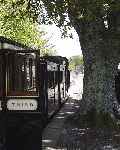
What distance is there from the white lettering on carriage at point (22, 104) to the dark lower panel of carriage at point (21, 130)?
0.57 ft

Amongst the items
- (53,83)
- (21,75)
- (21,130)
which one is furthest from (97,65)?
(21,130)

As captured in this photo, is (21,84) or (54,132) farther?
(54,132)

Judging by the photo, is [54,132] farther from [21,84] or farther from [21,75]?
[21,84]

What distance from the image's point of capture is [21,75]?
1426cm

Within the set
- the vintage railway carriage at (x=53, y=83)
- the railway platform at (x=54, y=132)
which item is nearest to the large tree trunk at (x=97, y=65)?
the vintage railway carriage at (x=53, y=83)

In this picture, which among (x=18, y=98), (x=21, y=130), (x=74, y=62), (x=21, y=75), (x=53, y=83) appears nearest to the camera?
(x=18, y=98)

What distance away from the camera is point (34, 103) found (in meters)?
12.8

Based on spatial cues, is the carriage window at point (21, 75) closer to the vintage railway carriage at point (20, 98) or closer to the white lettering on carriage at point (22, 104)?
the vintage railway carriage at point (20, 98)

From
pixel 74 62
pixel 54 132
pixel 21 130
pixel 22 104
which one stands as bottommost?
pixel 54 132

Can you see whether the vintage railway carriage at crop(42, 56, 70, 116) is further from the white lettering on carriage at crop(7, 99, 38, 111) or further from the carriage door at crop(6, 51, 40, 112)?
the white lettering on carriage at crop(7, 99, 38, 111)

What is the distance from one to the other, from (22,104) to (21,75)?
1530 millimetres

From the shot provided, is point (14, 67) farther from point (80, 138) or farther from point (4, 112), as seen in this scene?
point (80, 138)

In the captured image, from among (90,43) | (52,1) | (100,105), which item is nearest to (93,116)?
(100,105)

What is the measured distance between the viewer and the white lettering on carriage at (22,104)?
42.1 feet
